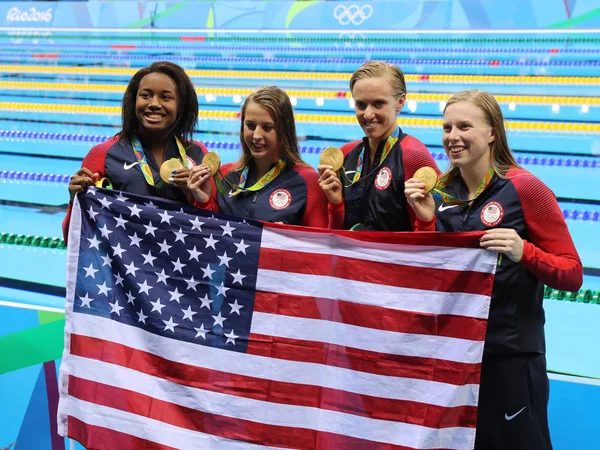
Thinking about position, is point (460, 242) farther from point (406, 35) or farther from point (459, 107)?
point (406, 35)

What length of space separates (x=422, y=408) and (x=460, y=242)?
52 centimetres

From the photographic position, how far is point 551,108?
9031mm

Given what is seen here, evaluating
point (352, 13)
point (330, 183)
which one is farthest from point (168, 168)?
point (352, 13)

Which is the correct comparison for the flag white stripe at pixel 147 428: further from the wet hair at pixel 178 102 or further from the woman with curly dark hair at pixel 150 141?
the wet hair at pixel 178 102

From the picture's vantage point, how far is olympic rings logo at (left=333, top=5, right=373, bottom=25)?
14.5m

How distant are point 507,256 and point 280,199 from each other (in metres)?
0.81

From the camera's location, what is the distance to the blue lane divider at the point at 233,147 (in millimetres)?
7129

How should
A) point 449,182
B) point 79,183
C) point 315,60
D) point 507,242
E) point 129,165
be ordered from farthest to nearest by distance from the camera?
point 315,60
point 129,165
point 79,183
point 449,182
point 507,242

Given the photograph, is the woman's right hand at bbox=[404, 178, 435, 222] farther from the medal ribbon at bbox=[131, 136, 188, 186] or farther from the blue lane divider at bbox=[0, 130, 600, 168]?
the blue lane divider at bbox=[0, 130, 600, 168]

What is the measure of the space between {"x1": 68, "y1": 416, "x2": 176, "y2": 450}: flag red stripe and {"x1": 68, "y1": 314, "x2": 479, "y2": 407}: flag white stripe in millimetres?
295

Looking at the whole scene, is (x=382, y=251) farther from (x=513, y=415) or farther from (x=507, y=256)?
(x=513, y=415)

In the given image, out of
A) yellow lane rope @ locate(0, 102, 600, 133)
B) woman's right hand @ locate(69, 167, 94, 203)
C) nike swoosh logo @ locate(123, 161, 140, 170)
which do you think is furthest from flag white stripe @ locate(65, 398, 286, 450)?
yellow lane rope @ locate(0, 102, 600, 133)

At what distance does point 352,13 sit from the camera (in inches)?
576

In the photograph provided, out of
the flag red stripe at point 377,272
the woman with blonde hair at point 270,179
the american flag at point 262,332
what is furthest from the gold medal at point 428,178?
the woman with blonde hair at point 270,179
